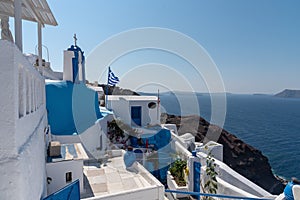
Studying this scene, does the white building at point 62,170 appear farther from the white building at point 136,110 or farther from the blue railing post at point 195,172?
the white building at point 136,110

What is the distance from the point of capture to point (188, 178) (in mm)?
7816

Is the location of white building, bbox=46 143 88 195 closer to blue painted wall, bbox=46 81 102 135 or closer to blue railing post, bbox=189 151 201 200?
blue painted wall, bbox=46 81 102 135

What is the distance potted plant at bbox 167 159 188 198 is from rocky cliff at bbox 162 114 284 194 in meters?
12.3

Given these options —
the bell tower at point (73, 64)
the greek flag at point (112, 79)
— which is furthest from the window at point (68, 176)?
the greek flag at point (112, 79)

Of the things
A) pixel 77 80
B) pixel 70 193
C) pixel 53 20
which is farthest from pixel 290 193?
pixel 77 80

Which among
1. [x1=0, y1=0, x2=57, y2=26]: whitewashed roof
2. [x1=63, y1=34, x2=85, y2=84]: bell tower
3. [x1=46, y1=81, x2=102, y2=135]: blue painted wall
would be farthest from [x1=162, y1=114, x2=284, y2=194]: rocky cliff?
[x1=0, y1=0, x2=57, y2=26]: whitewashed roof

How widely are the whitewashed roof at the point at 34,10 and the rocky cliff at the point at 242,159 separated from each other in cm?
1715

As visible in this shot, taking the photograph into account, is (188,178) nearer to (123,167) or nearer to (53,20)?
(123,167)

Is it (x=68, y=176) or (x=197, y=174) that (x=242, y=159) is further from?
(x=68, y=176)

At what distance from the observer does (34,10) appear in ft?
14.0

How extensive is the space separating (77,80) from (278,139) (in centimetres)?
4735

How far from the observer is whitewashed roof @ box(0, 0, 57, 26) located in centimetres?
383

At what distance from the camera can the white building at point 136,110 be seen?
13.9 m

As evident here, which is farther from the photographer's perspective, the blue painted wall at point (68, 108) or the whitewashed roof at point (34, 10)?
the blue painted wall at point (68, 108)
